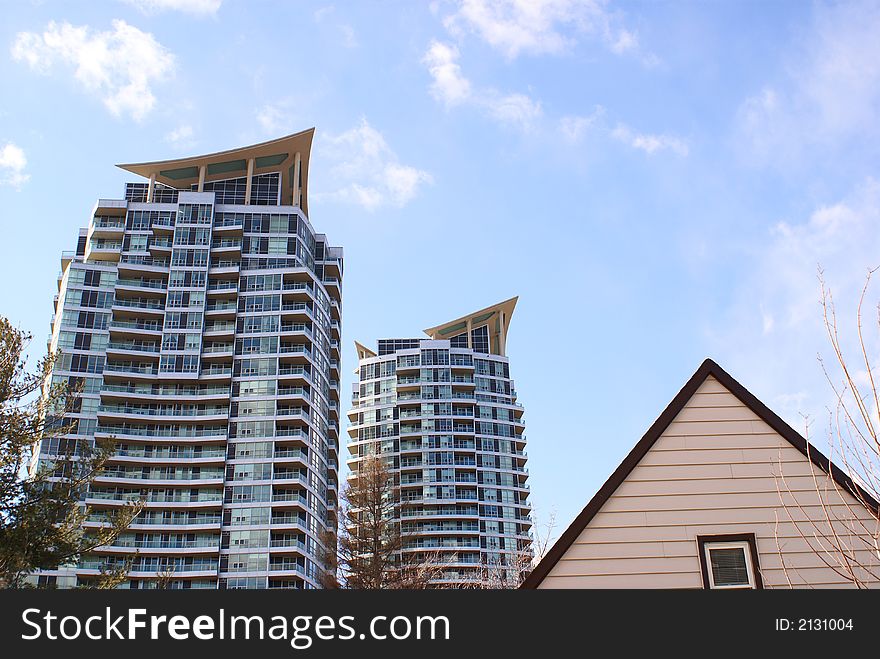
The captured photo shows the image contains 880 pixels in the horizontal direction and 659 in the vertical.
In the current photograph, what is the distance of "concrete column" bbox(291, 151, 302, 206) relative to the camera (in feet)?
303

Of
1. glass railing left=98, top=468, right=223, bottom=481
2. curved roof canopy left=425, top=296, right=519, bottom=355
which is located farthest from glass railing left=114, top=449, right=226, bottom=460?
curved roof canopy left=425, top=296, right=519, bottom=355

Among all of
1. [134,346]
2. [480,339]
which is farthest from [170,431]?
[480,339]

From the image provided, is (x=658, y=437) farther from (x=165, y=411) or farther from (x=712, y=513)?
(x=165, y=411)

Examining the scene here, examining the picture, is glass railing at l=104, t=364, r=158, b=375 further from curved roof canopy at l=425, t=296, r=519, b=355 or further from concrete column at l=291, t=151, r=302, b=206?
curved roof canopy at l=425, t=296, r=519, b=355

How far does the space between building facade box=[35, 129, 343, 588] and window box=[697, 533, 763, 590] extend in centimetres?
6550

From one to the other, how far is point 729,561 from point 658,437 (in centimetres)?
173

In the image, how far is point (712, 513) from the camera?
10.1 meters

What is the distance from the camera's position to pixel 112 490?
252 feet

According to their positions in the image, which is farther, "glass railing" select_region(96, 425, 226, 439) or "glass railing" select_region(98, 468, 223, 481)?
"glass railing" select_region(96, 425, 226, 439)

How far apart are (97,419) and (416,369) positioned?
140ft

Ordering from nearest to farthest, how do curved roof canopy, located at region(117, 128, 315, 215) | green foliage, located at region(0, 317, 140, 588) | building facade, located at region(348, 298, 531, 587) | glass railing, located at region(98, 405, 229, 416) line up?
green foliage, located at region(0, 317, 140, 588)
glass railing, located at region(98, 405, 229, 416)
curved roof canopy, located at region(117, 128, 315, 215)
building facade, located at region(348, 298, 531, 587)

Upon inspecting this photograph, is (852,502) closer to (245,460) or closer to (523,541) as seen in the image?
(245,460)

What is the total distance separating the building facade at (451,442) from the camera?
3922 inches
